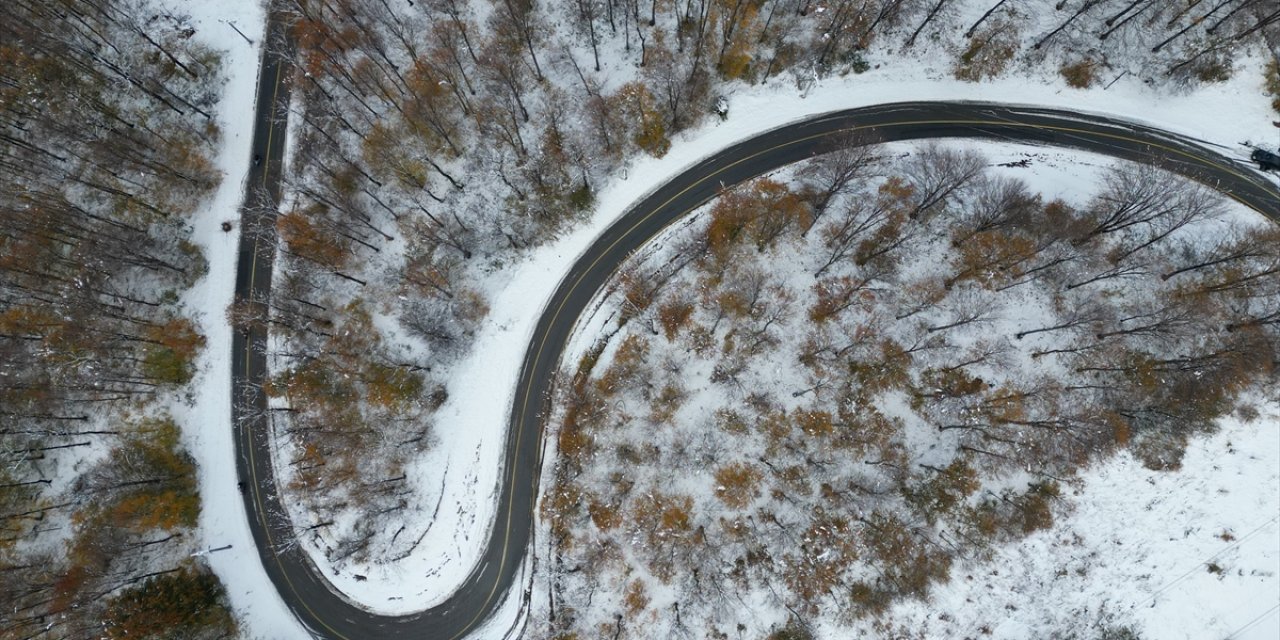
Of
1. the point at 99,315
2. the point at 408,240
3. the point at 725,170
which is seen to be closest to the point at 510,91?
the point at 408,240

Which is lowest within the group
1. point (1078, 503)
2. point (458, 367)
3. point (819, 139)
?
point (1078, 503)

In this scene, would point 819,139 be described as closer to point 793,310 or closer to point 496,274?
point 793,310

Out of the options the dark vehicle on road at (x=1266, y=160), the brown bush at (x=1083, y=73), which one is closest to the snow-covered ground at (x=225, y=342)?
the brown bush at (x=1083, y=73)

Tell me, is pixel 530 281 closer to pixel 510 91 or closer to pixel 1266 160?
pixel 510 91

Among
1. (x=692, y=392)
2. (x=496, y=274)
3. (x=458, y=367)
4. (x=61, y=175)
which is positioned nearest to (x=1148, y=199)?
(x=692, y=392)

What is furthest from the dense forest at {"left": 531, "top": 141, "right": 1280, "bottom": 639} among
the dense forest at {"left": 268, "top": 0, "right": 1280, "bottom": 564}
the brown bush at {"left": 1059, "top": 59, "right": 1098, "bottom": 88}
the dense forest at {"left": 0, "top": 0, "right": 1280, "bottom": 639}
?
the dense forest at {"left": 268, "top": 0, "right": 1280, "bottom": 564}

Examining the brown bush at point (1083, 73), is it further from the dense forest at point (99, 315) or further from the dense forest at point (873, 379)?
the dense forest at point (99, 315)

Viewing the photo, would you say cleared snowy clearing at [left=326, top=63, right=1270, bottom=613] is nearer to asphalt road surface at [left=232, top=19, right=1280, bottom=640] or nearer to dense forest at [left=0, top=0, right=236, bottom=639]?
asphalt road surface at [left=232, top=19, right=1280, bottom=640]
